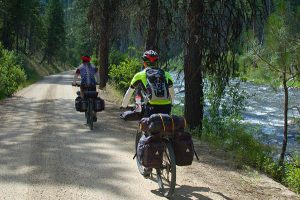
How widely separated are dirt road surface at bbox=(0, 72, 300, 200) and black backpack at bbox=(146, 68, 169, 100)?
4.74 feet

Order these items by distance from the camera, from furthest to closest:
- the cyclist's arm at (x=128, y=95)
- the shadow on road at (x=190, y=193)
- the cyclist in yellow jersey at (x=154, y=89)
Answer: the cyclist's arm at (x=128, y=95) → the cyclist in yellow jersey at (x=154, y=89) → the shadow on road at (x=190, y=193)

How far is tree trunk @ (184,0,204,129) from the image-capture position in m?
9.80

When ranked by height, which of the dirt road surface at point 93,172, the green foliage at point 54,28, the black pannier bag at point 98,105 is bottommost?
the dirt road surface at point 93,172

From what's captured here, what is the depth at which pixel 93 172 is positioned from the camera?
6590 mm

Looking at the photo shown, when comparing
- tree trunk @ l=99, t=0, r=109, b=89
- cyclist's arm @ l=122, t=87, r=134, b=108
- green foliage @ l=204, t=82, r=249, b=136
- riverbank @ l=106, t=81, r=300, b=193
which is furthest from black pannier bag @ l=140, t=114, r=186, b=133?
tree trunk @ l=99, t=0, r=109, b=89

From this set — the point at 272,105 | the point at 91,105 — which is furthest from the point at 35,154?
the point at 272,105

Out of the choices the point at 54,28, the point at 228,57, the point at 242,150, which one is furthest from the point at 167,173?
the point at 54,28

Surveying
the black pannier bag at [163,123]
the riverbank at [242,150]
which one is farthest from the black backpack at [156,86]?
the riverbank at [242,150]

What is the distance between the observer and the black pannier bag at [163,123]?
5082 millimetres

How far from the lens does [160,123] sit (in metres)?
5.09

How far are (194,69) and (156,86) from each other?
15.7ft

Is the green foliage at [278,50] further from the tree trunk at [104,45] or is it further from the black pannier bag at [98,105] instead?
the tree trunk at [104,45]

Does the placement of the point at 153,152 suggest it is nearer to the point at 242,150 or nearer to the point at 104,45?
the point at 242,150

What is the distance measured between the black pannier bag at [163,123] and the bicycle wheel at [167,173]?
265 millimetres
